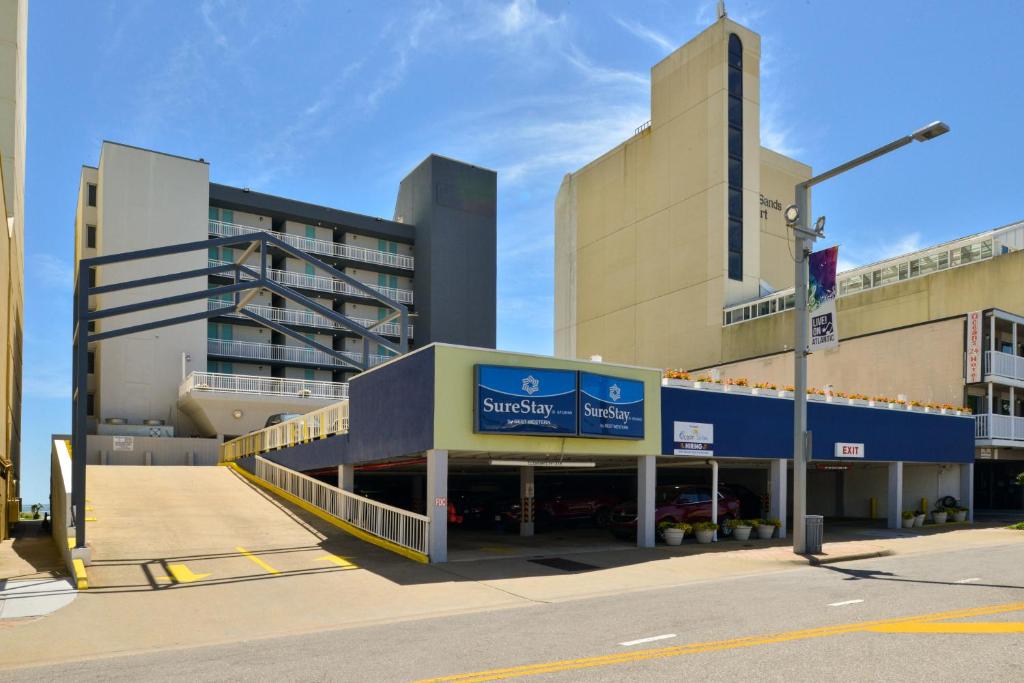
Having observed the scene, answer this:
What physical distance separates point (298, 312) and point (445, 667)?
168 feet

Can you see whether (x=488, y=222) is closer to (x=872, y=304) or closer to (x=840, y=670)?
(x=872, y=304)

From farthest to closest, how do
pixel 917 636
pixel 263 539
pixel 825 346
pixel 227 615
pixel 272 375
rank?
pixel 272 375 → pixel 263 539 → pixel 825 346 → pixel 227 615 → pixel 917 636

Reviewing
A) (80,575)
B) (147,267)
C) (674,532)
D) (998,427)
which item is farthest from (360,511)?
(147,267)

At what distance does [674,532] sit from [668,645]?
12084 mm

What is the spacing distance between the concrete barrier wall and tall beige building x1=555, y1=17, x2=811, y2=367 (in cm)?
2956

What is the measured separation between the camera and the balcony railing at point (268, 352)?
2109 inches

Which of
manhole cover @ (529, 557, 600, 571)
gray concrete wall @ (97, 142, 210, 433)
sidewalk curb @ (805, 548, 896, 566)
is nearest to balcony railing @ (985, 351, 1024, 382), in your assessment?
sidewalk curb @ (805, 548, 896, 566)

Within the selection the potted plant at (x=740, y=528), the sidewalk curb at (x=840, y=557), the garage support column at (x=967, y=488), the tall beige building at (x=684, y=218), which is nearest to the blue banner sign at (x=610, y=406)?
the potted plant at (x=740, y=528)

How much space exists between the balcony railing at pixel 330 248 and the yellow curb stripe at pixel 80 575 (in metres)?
40.2

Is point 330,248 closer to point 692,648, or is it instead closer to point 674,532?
point 674,532

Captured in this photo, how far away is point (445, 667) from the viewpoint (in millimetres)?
8383

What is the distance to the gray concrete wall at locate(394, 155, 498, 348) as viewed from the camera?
60.9 m

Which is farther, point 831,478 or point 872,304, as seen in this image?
point 872,304

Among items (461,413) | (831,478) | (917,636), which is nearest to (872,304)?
(831,478)
